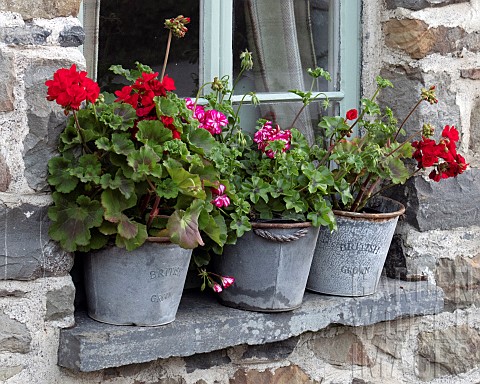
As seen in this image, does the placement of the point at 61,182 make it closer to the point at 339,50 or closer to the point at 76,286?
the point at 76,286

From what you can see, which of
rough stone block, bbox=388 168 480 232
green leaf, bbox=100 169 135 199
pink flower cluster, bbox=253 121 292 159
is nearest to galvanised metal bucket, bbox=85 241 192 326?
green leaf, bbox=100 169 135 199

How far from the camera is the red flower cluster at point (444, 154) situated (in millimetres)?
2297

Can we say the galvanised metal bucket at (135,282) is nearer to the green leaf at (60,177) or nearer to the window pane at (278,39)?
the green leaf at (60,177)

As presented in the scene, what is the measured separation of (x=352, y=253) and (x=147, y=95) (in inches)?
29.9

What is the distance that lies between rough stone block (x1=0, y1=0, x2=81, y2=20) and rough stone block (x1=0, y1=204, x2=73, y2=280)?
0.41m

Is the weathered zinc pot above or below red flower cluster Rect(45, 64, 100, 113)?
below

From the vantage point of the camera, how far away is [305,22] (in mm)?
2516

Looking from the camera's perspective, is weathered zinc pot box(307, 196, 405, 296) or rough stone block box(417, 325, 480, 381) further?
rough stone block box(417, 325, 480, 381)

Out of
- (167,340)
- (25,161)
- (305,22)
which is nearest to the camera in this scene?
(25,161)

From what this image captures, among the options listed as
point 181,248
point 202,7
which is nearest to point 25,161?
point 181,248

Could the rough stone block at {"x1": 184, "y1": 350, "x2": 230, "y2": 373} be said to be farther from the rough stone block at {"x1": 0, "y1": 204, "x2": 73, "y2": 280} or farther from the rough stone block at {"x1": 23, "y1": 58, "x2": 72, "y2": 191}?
the rough stone block at {"x1": 23, "y1": 58, "x2": 72, "y2": 191}

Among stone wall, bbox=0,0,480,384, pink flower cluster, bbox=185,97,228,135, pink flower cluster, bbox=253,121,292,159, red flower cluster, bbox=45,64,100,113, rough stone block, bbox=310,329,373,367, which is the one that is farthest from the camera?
rough stone block, bbox=310,329,373,367

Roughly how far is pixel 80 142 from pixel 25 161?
0.12 m

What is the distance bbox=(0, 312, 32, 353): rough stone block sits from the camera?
1.87 meters
